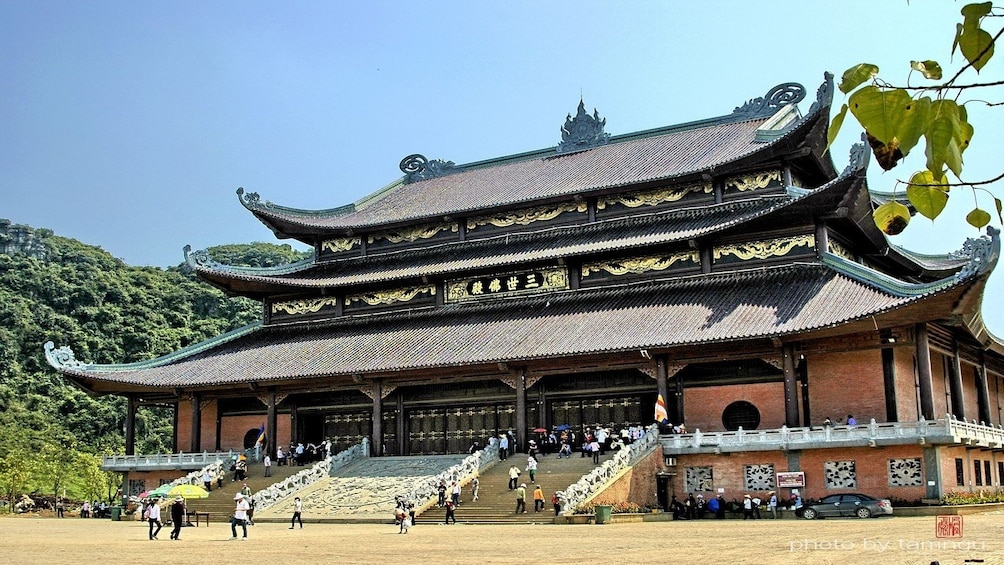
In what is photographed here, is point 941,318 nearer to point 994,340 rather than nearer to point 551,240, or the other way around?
point 994,340

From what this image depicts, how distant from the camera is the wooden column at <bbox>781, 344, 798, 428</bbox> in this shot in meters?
29.9

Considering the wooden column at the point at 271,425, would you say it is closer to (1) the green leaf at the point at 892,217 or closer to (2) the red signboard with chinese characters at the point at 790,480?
(2) the red signboard with chinese characters at the point at 790,480


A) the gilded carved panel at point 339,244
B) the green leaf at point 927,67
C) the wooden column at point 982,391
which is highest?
the gilded carved panel at point 339,244

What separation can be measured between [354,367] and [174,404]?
10.9 meters

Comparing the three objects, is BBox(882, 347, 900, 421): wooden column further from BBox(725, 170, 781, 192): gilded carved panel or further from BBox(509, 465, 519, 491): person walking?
BBox(509, 465, 519, 491): person walking

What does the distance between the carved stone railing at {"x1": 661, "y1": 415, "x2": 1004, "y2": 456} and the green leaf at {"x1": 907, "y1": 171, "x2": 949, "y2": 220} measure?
84.8 feet

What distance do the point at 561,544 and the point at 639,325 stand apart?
1571 cm

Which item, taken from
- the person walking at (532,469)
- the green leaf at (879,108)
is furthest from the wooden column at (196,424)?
the green leaf at (879,108)

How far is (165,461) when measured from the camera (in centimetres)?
3866

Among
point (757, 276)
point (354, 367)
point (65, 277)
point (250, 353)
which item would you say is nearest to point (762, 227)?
point (757, 276)

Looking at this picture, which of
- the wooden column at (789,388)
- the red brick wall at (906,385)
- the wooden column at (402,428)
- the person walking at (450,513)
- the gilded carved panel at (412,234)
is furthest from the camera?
the gilded carved panel at (412,234)

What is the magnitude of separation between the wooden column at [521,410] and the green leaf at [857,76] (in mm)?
31471

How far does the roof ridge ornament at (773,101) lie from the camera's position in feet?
140

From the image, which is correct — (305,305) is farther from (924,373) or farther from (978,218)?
(978,218)
